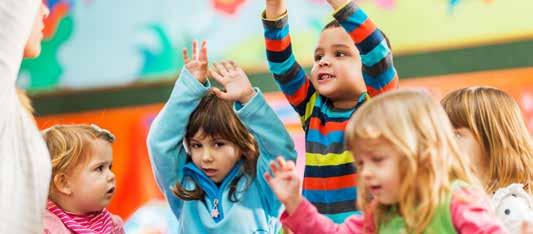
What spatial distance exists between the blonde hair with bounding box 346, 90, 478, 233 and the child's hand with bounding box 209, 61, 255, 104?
58cm

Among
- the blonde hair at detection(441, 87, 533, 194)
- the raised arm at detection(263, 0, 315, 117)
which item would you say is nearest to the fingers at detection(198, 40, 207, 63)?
the raised arm at detection(263, 0, 315, 117)

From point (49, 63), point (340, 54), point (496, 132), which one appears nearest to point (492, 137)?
point (496, 132)

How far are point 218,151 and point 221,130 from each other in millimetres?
53

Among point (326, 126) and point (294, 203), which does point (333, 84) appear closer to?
point (326, 126)

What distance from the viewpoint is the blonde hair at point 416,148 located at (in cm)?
143

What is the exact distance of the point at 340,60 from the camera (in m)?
1.96

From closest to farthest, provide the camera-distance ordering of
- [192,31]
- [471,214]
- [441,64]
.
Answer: [471,214], [441,64], [192,31]

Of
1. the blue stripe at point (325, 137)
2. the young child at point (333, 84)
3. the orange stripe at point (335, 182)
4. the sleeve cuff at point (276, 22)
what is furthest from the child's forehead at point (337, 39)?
the orange stripe at point (335, 182)

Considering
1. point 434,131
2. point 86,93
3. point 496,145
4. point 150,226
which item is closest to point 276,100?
point 150,226

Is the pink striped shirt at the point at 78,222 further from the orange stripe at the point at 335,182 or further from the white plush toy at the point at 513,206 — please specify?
the white plush toy at the point at 513,206

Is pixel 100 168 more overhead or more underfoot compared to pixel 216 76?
more underfoot

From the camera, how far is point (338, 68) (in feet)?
6.38

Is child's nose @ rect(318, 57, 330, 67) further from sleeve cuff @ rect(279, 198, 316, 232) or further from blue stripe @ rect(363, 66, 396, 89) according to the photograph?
sleeve cuff @ rect(279, 198, 316, 232)

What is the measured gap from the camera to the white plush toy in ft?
6.18
